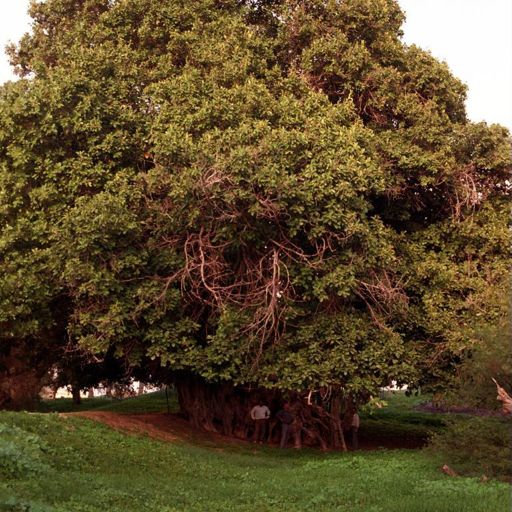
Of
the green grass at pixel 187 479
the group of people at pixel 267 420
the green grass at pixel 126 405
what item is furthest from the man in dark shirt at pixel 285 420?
the green grass at pixel 126 405

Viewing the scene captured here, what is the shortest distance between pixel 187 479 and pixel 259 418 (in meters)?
9.39

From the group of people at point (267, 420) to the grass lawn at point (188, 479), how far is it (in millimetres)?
2980

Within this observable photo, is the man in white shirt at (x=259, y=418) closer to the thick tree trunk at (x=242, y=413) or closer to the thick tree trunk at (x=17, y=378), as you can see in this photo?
the thick tree trunk at (x=242, y=413)

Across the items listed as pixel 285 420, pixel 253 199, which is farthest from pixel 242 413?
pixel 253 199

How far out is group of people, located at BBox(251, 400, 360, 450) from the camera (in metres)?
25.0

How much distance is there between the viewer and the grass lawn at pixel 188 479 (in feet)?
40.4

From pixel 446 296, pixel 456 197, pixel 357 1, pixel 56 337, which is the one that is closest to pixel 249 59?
pixel 357 1

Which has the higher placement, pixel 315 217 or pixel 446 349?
pixel 315 217

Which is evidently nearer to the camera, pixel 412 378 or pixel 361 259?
Answer: pixel 361 259

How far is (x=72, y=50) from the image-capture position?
22344mm

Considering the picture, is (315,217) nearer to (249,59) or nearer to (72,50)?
(249,59)

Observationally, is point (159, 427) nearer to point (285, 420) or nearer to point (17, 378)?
point (285, 420)

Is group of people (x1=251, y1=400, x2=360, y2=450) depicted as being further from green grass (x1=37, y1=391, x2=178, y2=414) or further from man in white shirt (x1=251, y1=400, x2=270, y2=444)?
green grass (x1=37, y1=391, x2=178, y2=414)

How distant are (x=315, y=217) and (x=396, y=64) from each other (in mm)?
7183
